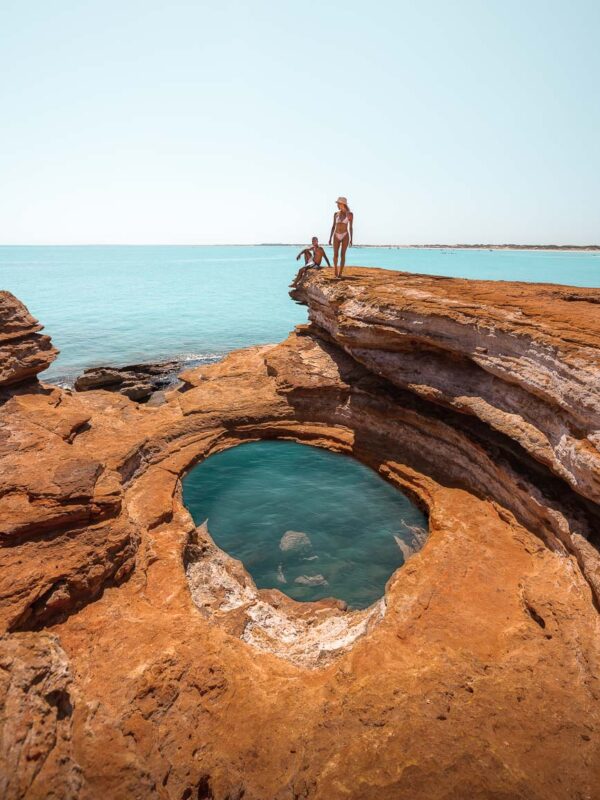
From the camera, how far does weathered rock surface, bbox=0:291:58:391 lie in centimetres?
1407

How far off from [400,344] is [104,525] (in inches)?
381

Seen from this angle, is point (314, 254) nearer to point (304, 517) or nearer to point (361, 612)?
point (304, 517)

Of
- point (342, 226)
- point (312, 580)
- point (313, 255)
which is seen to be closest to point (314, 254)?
point (313, 255)

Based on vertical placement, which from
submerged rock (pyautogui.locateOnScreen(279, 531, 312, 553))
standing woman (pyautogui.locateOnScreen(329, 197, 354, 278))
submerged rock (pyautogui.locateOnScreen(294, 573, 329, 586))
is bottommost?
submerged rock (pyautogui.locateOnScreen(294, 573, 329, 586))

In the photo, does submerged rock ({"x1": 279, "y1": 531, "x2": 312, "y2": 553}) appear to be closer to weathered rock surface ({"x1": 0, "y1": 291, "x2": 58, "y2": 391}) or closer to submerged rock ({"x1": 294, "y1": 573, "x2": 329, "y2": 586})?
submerged rock ({"x1": 294, "y1": 573, "x2": 329, "y2": 586})

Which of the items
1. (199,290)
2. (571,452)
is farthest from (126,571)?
(199,290)

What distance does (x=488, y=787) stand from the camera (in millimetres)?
4914

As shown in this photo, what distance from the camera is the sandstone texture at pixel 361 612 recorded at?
5105 millimetres

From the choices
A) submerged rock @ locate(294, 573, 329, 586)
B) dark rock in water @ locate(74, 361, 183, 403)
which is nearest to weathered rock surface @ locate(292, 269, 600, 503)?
submerged rock @ locate(294, 573, 329, 586)

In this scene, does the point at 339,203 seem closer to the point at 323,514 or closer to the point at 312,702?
the point at 323,514

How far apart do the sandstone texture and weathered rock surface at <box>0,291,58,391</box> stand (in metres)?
0.84

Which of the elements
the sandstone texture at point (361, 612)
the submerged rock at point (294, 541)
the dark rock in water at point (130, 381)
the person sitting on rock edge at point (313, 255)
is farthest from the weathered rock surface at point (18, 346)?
the person sitting on rock edge at point (313, 255)

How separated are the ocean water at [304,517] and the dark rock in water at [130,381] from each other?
32.9 feet

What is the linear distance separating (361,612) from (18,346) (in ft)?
45.7
